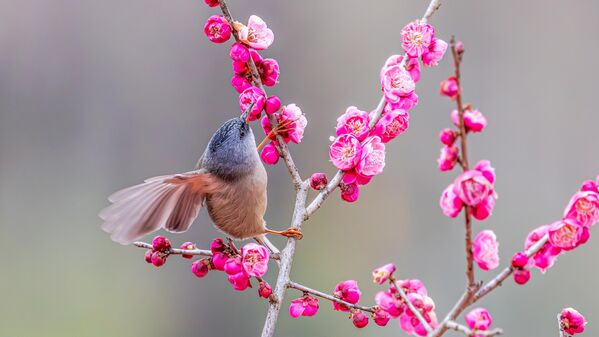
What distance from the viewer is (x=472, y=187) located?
0.59m

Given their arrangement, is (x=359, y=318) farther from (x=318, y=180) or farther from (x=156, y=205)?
(x=156, y=205)

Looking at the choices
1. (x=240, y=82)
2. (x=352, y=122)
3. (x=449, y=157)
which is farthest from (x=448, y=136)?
(x=240, y=82)

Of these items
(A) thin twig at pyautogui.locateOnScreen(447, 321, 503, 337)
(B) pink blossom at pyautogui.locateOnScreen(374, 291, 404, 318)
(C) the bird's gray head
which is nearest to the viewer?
(A) thin twig at pyautogui.locateOnScreen(447, 321, 503, 337)

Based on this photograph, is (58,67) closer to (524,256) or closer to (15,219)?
(15,219)

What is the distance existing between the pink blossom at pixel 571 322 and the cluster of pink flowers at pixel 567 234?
10 centimetres

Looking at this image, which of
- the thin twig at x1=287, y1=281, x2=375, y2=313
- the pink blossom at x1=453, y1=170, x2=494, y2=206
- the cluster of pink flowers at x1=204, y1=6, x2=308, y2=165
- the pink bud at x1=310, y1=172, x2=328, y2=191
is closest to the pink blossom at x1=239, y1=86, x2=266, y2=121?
the cluster of pink flowers at x1=204, y1=6, x2=308, y2=165

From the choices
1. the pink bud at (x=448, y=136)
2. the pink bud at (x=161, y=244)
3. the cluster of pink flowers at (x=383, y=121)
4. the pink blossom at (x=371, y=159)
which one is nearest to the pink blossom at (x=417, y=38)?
the cluster of pink flowers at (x=383, y=121)

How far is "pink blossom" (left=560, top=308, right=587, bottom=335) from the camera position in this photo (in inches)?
27.9

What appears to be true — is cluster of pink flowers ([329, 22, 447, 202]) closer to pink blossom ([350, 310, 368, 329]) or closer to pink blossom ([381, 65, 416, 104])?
pink blossom ([381, 65, 416, 104])

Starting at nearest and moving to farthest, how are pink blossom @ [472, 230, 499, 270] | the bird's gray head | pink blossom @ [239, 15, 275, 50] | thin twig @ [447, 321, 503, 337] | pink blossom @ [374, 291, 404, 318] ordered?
1. thin twig @ [447, 321, 503, 337]
2. pink blossom @ [472, 230, 499, 270]
3. pink blossom @ [374, 291, 404, 318]
4. pink blossom @ [239, 15, 275, 50]
5. the bird's gray head

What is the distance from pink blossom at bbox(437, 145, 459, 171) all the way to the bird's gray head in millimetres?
512

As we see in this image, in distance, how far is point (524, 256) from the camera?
25.2 inches

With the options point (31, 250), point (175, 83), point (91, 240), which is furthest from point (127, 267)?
point (175, 83)

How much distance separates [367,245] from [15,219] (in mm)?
1688
